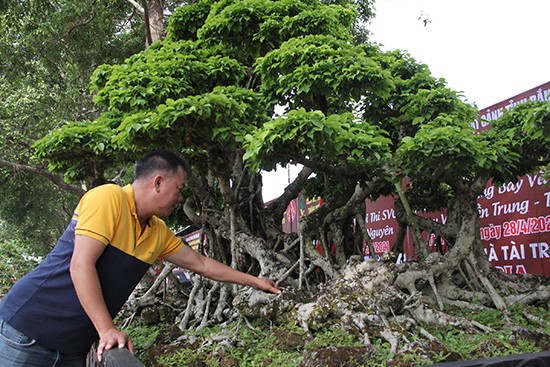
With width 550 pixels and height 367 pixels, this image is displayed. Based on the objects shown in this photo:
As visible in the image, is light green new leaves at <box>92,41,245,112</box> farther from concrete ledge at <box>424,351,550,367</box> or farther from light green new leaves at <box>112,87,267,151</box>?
concrete ledge at <box>424,351,550,367</box>

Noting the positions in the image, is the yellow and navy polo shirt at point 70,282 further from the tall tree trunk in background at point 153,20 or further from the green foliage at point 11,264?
the green foliage at point 11,264

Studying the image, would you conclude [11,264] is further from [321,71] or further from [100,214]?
[100,214]

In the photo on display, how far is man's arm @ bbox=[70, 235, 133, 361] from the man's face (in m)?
0.35

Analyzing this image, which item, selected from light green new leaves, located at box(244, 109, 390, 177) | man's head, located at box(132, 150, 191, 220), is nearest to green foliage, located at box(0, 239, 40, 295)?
light green new leaves, located at box(244, 109, 390, 177)

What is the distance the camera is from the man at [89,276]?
1.80 meters

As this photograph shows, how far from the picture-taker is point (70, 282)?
6.27 feet

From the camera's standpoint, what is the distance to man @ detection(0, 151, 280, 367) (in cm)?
180

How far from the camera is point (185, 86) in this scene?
474 centimetres

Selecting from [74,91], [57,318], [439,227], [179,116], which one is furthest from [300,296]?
[74,91]

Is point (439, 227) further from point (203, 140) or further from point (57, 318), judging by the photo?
point (57, 318)

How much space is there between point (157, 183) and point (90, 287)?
500mm

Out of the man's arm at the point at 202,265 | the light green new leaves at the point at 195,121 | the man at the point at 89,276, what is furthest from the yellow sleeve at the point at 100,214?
the light green new leaves at the point at 195,121

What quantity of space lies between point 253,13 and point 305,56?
3.46 ft

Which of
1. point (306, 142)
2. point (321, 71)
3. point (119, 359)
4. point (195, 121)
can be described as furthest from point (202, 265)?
point (321, 71)
